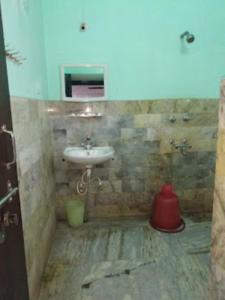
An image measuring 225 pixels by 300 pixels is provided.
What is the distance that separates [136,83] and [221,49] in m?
0.98

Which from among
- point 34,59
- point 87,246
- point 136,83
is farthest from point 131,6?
point 87,246

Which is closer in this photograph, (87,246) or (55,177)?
(87,246)

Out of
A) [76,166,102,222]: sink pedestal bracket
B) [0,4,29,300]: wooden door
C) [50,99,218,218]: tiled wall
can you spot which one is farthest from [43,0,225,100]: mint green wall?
[0,4,29,300]: wooden door

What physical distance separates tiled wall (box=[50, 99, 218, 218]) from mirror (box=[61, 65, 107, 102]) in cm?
9

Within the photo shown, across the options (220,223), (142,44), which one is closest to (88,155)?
(142,44)

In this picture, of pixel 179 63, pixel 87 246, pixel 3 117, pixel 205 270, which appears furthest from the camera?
pixel 179 63

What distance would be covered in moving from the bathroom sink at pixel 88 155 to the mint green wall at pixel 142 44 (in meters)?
0.59

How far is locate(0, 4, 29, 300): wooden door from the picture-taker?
992 millimetres

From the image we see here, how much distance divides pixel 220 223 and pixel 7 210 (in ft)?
3.24

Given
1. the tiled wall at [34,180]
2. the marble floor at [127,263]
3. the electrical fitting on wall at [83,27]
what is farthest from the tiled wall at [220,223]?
the electrical fitting on wall at [83,27]

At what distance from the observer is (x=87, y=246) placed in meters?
2.21

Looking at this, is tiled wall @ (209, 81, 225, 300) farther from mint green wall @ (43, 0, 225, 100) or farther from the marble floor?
mint green wall @ (43, 0, 225, 100)

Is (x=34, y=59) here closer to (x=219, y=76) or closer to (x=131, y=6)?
(x=131, y=6)

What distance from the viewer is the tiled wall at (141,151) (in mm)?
2480
